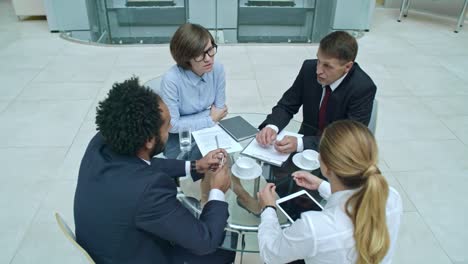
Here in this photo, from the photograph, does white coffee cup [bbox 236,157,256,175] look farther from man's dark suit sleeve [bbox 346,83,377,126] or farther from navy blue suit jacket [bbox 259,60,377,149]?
man's dark suit sleeve [bbox 346,83,377,126]

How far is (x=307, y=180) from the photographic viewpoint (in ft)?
5.06

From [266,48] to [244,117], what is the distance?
10.2ft

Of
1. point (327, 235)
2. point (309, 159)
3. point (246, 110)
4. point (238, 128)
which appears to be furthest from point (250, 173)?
point (246, 110)

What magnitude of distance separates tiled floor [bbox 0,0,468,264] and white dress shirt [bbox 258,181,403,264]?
0.99 m

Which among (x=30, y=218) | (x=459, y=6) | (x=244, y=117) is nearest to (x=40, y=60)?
(x=30, y=218)

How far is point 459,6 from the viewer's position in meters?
6.21

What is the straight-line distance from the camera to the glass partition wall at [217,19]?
5625 mm

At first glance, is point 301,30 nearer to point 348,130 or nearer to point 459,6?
point 459,6

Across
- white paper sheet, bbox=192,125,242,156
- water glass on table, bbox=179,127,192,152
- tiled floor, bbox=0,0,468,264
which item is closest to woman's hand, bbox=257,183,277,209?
white paper sheet, bbox=192,125,242,156

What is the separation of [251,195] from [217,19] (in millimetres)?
4597

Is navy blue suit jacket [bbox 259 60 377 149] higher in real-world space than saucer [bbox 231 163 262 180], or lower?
higher

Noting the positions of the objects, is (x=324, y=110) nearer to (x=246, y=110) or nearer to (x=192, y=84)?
(x=192, y=84)

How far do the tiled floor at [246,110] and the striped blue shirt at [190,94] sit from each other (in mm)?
889

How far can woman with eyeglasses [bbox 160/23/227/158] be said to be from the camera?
76.8 inches
